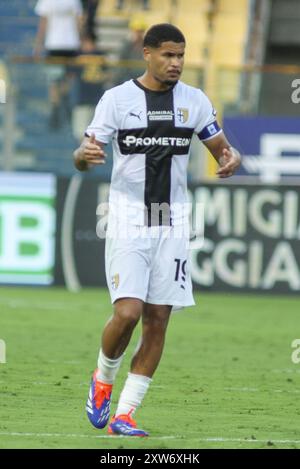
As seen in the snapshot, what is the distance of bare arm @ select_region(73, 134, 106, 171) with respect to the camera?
761 centimetres

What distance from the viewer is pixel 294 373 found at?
11.2 m

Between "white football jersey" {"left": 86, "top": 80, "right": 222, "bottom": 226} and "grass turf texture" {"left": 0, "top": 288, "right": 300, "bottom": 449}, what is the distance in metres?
1.34

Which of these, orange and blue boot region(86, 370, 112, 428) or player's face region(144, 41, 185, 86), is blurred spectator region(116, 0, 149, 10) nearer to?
player's face region(144, 41, 185, 86)

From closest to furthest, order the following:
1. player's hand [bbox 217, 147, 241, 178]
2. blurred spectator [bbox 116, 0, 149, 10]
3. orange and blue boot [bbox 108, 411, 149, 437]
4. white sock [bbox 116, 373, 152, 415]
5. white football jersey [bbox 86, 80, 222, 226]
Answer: orange and blue boot [bbox 108, 411, 149, 437]
white sock [bbox 116, 373, 152, 415]
white football jersey [bbox 86, 80, 222, 226]
player's hand [bbox 217, 147, 241, 178]
blurred spectator [bbox 116, 0, 149, 10]

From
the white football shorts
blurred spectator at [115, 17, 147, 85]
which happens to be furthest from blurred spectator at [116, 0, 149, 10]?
the white football shorts

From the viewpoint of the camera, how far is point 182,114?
26.1 feet

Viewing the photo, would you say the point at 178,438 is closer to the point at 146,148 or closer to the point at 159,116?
the point at 146,148

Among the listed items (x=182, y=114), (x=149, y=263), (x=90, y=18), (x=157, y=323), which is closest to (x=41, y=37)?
(x=90, y=18)

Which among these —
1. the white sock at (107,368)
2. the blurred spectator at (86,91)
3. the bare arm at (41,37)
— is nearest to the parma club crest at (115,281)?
the white sock at (107,368)

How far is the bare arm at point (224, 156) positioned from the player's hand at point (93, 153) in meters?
0.78

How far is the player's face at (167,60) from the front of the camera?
779 cm

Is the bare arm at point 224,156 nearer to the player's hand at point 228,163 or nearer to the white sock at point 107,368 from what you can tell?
the player's hand at point 228,163
